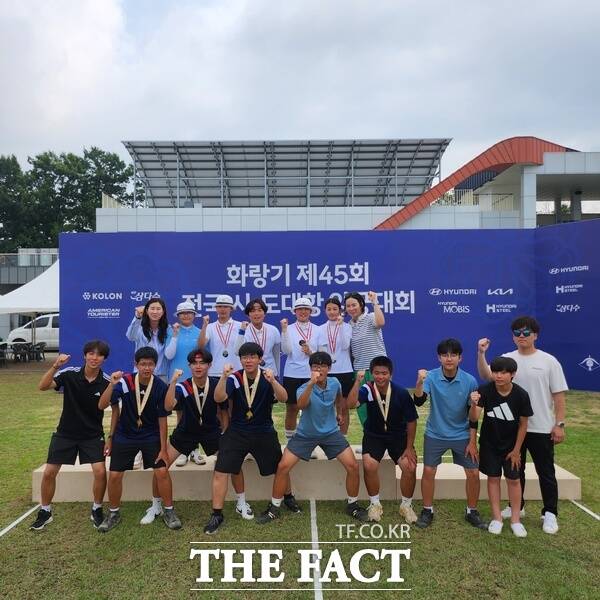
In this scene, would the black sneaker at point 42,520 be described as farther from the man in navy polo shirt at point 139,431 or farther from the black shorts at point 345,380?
the black shorts at point 345,380

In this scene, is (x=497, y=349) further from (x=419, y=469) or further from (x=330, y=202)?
(x=330, y=202)

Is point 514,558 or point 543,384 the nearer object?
point 514,558

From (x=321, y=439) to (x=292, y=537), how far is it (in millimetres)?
687

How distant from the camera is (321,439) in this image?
3703 millimetres

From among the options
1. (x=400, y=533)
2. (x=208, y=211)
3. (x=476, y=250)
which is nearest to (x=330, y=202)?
(x=208, y=211)

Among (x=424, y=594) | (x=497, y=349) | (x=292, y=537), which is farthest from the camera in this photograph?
(x=497, y=349)

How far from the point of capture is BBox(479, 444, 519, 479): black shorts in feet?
11.1

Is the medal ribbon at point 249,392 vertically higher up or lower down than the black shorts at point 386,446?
higher up

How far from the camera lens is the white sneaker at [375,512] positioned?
142 inches

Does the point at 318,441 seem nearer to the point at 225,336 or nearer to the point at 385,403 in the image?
the point at 385,403

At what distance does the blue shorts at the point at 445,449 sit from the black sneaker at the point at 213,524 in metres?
1.51

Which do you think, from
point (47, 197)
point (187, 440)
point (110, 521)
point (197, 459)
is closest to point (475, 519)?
point (187, 440)

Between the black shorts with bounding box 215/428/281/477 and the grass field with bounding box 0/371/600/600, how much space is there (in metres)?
0.41

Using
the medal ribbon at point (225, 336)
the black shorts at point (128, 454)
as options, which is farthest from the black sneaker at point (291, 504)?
the medal ribbon at point (225, 336)
